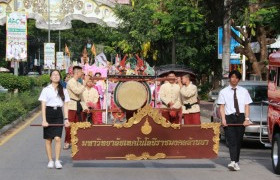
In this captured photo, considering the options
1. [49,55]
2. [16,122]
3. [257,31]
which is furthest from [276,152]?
[49,55]

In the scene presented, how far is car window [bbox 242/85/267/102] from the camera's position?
17.6 metres

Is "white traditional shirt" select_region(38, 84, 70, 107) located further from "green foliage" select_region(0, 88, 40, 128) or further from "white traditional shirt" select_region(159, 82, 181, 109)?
"green foliage" select_region(0, 88, 40, 128)

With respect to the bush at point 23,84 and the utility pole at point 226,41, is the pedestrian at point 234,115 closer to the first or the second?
the utility pole at point 226,41

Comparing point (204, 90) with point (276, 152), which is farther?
point (204, 90)

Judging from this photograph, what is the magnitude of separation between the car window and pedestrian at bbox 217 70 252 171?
17.9 feet

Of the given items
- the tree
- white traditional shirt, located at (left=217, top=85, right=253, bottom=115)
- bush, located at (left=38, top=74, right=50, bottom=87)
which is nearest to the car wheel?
white traditional shirt, located at (left=217, top=85, right=253, bottom=115)

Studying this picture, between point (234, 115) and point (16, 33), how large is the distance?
1644cm

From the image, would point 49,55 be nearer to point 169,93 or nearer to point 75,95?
point 169,93

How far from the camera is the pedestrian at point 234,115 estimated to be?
11984 millimetres

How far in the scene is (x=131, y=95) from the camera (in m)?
12.3

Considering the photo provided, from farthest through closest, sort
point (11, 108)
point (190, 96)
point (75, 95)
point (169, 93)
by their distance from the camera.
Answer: point (11, 108), point (169, 93), point (75, 95), point (190, 96)

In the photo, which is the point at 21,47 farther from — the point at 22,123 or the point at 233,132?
the point at 233,132

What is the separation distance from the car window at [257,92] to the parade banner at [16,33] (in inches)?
468

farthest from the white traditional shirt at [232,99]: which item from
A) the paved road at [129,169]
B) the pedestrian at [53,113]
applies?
the pedestrian at [53,113]
